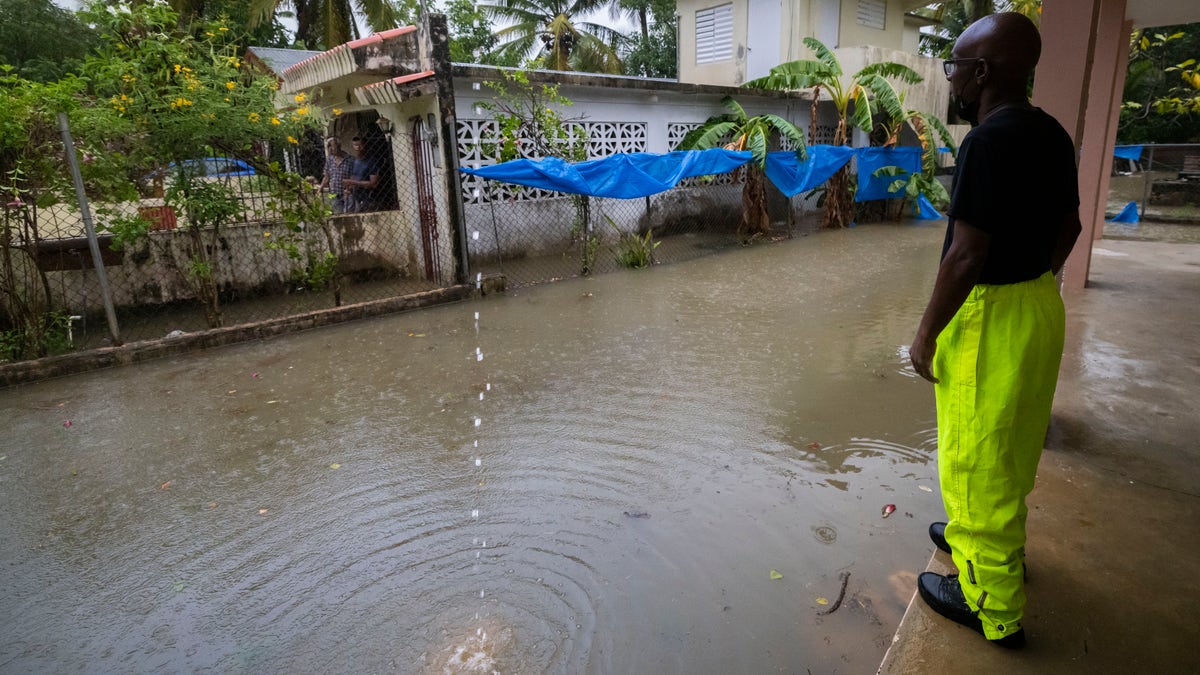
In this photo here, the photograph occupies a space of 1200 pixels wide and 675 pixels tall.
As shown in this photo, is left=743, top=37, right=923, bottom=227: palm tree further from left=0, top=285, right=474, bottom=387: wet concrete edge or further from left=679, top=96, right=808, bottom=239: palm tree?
left=0, top=285, right=474, bottom=387: wet concrete edge

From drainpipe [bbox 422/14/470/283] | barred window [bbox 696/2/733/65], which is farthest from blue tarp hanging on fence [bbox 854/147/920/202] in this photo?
drainpipe [bbox 422/14/470/283]

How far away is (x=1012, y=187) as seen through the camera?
184 centimetres

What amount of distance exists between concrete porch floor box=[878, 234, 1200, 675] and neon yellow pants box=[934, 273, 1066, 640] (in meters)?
0.18

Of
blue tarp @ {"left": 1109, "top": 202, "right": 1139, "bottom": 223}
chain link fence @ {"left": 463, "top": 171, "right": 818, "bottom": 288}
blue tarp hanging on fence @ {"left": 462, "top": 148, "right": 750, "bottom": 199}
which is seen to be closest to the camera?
blue tarp hanging on fence @ {"left": 462, "top": 148, "right": 750, "bottom": 199}

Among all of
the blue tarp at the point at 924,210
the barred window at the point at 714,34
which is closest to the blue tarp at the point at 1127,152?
the blue tarp at the point at 924,210

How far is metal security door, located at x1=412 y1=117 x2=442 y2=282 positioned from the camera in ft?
27.0

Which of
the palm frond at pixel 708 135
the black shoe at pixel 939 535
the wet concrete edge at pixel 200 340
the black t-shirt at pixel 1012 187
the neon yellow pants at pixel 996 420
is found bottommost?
the black shoe at pixel 939 535

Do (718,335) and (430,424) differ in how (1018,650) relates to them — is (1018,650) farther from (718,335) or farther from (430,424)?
(718,335)

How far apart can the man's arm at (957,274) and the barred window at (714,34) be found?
1593cm

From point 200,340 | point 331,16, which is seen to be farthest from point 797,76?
→ point 331,16

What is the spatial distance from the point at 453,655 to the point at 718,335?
4250 mm

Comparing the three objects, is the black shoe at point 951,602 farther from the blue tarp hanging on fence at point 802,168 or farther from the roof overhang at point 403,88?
the blue tarp hanging on fence at point 802,168

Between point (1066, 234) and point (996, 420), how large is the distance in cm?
75

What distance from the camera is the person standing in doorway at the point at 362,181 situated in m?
9.80
